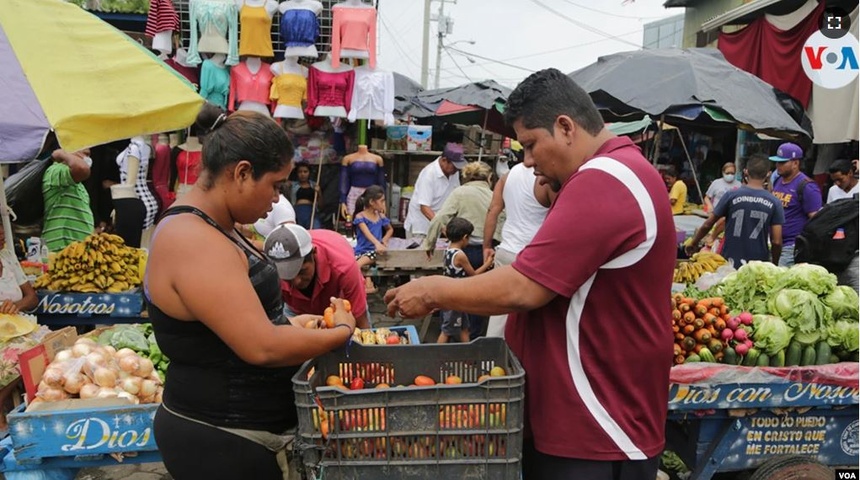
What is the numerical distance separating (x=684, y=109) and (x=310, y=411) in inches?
228

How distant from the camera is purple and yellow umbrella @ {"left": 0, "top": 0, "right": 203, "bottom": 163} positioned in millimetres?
3391

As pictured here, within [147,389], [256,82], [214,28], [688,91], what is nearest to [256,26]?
[214,28]

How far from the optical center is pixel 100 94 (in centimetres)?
379

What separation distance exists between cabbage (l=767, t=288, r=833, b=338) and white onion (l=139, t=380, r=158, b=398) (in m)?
3.69

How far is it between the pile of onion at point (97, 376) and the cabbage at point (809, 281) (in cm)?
385

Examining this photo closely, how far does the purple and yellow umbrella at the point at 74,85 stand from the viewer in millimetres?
3391

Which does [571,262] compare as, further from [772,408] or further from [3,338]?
[3,338]

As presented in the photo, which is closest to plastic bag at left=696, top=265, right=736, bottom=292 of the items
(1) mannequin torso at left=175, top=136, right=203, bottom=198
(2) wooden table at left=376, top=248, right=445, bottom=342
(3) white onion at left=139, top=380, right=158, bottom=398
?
(2) wooden table at left=376, top=248, right=445, bottom=342

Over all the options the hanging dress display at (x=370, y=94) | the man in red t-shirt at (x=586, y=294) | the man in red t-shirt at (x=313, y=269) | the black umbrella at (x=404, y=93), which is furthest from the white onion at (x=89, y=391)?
the black umbrella at (x=404, y=93)

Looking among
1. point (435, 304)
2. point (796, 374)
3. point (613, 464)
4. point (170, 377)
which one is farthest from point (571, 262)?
point (796, 374)

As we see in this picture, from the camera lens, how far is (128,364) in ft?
11.6

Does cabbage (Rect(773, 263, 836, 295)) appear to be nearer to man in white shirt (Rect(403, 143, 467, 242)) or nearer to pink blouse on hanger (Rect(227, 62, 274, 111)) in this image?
man in white shirt (Rect(403, 143, 467, 242))

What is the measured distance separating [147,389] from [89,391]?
0.98ft

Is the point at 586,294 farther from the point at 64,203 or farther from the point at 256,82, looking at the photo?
the point at 256,82
